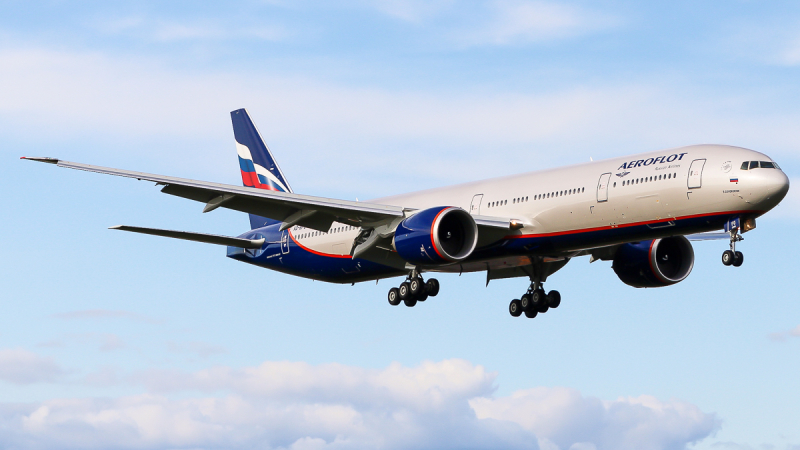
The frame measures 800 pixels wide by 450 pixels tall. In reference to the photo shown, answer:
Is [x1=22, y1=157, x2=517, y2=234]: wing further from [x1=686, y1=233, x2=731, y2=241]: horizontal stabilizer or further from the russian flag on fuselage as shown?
[x1=686, y1=233, x2=731, y2=241]: horizontal stabilizer

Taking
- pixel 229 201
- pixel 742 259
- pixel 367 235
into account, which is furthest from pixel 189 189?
pixel 742 259

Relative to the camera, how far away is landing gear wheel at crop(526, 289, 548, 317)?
4359cm

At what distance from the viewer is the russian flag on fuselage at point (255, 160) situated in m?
51.8

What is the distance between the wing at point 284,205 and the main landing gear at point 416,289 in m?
2.78

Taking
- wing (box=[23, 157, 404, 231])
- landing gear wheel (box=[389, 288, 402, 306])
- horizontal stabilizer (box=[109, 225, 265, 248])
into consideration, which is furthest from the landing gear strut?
horizontal stabilizer (box=[109, 225, 265, 248])

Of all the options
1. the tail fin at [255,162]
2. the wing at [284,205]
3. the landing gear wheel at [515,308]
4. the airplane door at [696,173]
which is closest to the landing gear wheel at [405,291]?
the wing at [284,205]

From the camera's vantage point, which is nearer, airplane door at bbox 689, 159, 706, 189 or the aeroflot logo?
airplane door at bbox 689, 159, 706, 189

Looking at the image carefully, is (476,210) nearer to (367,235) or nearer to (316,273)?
(367,235)

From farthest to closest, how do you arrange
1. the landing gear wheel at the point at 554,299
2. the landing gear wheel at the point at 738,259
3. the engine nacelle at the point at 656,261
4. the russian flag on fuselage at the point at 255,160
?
the russian flag on fuselage at the point at 255,160
the landing gear wheel at the point at 554,299
the engine nacelle at the point at 656,261
the landing gear wheel at the point at 738,259

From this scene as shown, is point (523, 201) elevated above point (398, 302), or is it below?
above

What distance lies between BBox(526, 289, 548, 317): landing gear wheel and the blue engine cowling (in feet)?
20.2

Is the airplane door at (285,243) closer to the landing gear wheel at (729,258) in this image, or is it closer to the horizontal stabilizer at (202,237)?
the horizontal stabilizer at (202,237)

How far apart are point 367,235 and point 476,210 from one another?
4.12m

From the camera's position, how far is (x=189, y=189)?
3794 centimetres
